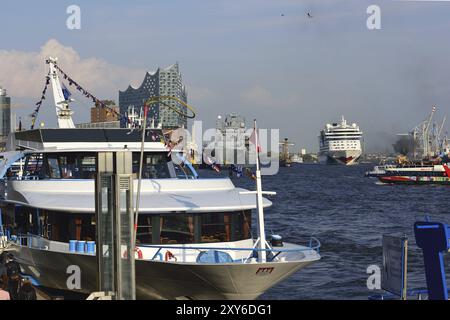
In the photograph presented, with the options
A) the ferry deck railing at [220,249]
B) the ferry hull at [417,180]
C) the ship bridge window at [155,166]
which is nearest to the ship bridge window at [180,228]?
the ferry deck railing at [220,249]

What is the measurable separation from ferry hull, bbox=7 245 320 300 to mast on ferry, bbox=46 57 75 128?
358 inches

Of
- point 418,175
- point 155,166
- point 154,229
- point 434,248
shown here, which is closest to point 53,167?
point 155,166

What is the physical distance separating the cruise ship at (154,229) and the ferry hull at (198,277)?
0.9 inches

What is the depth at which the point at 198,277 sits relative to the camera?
15633mm

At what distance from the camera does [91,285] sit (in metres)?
16.9

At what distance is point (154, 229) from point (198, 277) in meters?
1.90

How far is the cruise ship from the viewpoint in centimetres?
1583

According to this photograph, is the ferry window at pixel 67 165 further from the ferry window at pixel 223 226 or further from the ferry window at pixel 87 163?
the ferry window at pixel 223 226

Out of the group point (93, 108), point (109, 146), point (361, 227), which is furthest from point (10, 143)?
point (361, 227)

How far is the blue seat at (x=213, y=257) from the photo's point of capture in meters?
16.0

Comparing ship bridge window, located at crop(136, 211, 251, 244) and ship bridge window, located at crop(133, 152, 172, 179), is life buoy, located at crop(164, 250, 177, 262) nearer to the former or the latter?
ship bridge window, located at crop(136, 211, 251, 244)

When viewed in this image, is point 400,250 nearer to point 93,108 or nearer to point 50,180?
point 50,180

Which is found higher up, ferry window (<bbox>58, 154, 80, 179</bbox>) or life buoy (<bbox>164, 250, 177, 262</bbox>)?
ferry window (<bbox>58, 154, 80, 179</bbox>)

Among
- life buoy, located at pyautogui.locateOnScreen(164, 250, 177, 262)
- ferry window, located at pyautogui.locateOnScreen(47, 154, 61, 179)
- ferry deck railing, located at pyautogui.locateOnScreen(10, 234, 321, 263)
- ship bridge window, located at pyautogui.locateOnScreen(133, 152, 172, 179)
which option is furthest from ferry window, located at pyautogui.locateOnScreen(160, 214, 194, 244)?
ferry window, located at pyautogui.locateOnScreen(47, 154, 61, 179)
